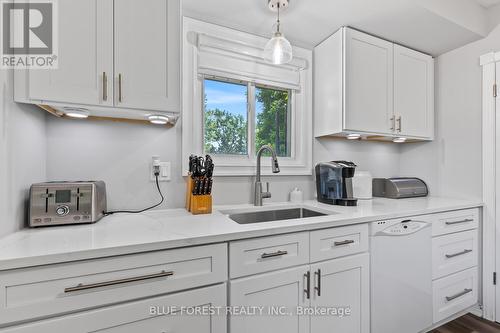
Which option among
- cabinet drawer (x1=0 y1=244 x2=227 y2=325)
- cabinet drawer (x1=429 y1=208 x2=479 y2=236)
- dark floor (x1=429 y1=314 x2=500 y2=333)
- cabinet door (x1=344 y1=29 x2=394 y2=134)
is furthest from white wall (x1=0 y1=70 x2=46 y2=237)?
dark floor (x1=429 y1=314 x2=500 y2=333)

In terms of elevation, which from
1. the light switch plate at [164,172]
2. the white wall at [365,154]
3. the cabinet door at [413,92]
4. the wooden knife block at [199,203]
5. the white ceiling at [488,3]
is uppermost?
the white ceiling at [488,3]

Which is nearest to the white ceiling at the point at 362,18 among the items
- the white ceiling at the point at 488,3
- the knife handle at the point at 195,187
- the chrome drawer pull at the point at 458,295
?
the white ceiling at the point at 488,3

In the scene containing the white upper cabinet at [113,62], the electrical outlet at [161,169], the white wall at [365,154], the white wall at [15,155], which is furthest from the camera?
the white wall at [365,154]

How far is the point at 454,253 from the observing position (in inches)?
70.3

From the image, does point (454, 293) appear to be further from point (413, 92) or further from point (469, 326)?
point (413, 92)

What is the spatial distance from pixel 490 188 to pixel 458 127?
0.57 metres

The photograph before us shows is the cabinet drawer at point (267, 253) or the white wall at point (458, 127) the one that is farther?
the white wall at point (458, 127)

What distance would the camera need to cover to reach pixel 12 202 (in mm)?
1001

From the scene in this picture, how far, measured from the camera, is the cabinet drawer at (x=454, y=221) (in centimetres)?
169

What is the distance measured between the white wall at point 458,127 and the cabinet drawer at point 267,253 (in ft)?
5.91

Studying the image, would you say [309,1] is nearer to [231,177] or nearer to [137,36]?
[137,36]

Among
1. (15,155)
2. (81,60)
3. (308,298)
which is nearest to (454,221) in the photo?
(308,298)

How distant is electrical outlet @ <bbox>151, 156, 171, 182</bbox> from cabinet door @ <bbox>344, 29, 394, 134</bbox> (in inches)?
52.3

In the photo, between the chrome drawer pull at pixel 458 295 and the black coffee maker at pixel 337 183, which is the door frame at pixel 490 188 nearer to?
the chrome drawer pull at pixel 458 295
